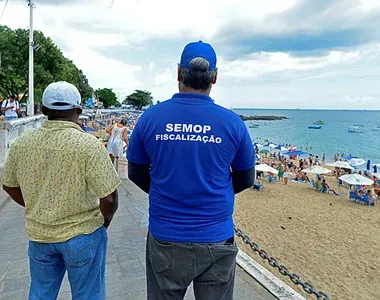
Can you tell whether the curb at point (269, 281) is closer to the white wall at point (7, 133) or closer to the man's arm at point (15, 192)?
the man's arm at point (15, 192)

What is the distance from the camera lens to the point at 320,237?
9.70 metres

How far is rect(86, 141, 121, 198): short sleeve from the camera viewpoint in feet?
5.34

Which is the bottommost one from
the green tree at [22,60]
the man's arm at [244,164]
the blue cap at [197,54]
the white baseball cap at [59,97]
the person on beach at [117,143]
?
the person on beach at [117,143]

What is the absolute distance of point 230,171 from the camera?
1.61m

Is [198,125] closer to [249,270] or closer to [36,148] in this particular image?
[36,148]

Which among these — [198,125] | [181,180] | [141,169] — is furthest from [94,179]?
[198,125]

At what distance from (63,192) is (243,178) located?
893 millimetres

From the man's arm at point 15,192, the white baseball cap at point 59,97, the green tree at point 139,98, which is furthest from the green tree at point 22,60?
the green tree at point 139,98

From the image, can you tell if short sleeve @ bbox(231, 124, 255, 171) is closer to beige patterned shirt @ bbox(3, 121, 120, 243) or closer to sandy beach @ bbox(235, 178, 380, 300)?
beige patterned shirt @ bbox(3, 121, 120, 243)

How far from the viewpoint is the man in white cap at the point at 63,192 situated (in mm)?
1636

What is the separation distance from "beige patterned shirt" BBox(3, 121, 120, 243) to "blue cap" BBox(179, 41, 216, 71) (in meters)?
0.60

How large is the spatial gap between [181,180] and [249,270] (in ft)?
7.29

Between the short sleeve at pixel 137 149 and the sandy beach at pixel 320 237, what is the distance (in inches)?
192

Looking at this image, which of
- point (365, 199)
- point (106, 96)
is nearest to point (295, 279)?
point (365, 199)
